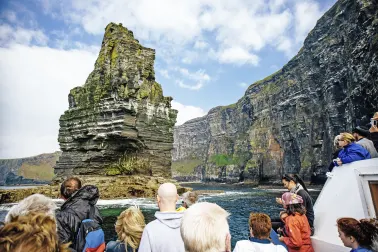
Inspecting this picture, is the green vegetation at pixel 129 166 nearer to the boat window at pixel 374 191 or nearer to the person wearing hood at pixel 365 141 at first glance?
the person wearing hood at pixel 365 141

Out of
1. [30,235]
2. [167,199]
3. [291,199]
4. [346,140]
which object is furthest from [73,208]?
[346,140]

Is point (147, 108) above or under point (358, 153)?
above

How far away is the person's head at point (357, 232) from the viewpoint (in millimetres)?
3293

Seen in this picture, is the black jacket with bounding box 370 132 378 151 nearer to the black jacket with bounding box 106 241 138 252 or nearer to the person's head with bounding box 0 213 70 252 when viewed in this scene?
the black jacket with bounding box 106 241 138 252

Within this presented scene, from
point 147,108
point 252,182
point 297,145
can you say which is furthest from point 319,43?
point 147,108

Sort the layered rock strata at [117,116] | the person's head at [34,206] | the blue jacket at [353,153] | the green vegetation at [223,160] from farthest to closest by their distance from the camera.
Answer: the green vegetation at [223,160], the layered rock strata at [117,116], the blue jacket at [353,153], the person's head at [34,206]

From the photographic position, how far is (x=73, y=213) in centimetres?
418

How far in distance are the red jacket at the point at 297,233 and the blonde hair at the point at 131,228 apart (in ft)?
8.60

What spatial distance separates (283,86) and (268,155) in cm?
3239

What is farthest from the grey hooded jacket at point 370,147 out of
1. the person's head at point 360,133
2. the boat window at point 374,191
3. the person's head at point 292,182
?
the person's head at point 292,182

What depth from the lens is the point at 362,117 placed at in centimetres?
4988

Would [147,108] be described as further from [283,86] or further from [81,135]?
[283,86]

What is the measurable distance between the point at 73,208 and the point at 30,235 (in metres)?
2.61

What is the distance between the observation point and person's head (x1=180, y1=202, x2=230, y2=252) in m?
2.44
